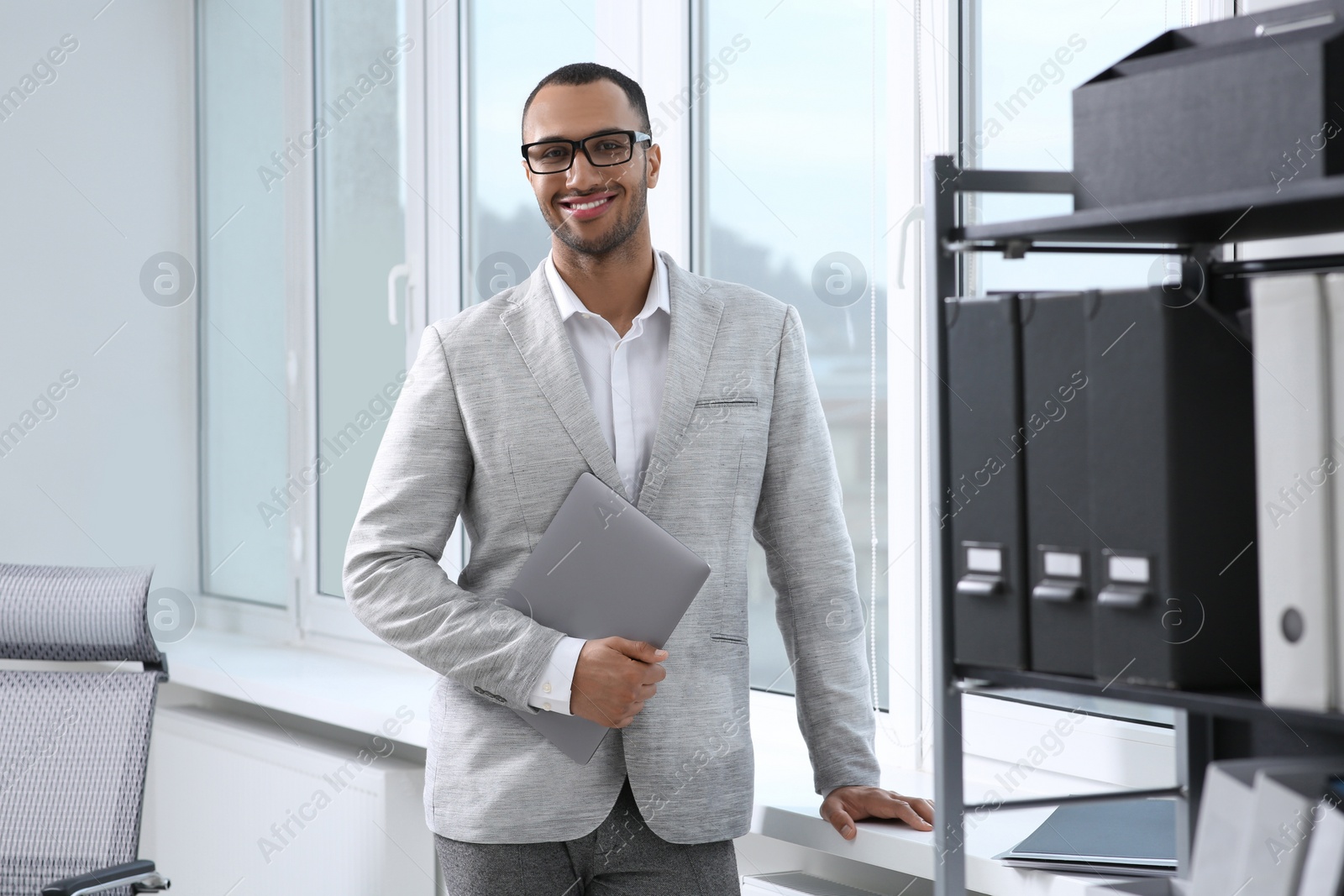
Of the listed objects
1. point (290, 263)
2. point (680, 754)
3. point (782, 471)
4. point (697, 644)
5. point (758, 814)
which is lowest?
point (758, 814)

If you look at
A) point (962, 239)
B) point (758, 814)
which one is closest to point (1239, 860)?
point (962, 239)

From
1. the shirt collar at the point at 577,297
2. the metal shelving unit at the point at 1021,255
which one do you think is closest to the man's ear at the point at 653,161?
the shirt collar at the point at 577,297

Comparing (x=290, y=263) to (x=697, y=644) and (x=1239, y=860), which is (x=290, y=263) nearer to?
(x=697, y=644)

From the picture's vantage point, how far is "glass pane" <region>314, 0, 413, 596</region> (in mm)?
3092

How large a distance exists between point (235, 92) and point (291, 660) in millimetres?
1658

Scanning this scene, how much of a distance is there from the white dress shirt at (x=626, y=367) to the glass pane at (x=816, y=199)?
1.77ft

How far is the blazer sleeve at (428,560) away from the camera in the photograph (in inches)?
56.9

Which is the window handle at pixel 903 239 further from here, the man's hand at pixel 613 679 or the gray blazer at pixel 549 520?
the man's hand at pixel 613 679

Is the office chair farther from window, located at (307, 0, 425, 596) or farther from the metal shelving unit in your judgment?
the metal shelving unit

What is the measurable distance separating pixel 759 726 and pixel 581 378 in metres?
0.95

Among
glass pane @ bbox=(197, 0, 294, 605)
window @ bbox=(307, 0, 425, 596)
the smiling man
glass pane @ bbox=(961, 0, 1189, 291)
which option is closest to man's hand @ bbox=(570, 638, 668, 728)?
the smiling man

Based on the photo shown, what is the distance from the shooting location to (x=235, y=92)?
3531 millimetres

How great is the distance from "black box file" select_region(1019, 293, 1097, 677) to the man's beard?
64 centimetres

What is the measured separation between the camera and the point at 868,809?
158cm
